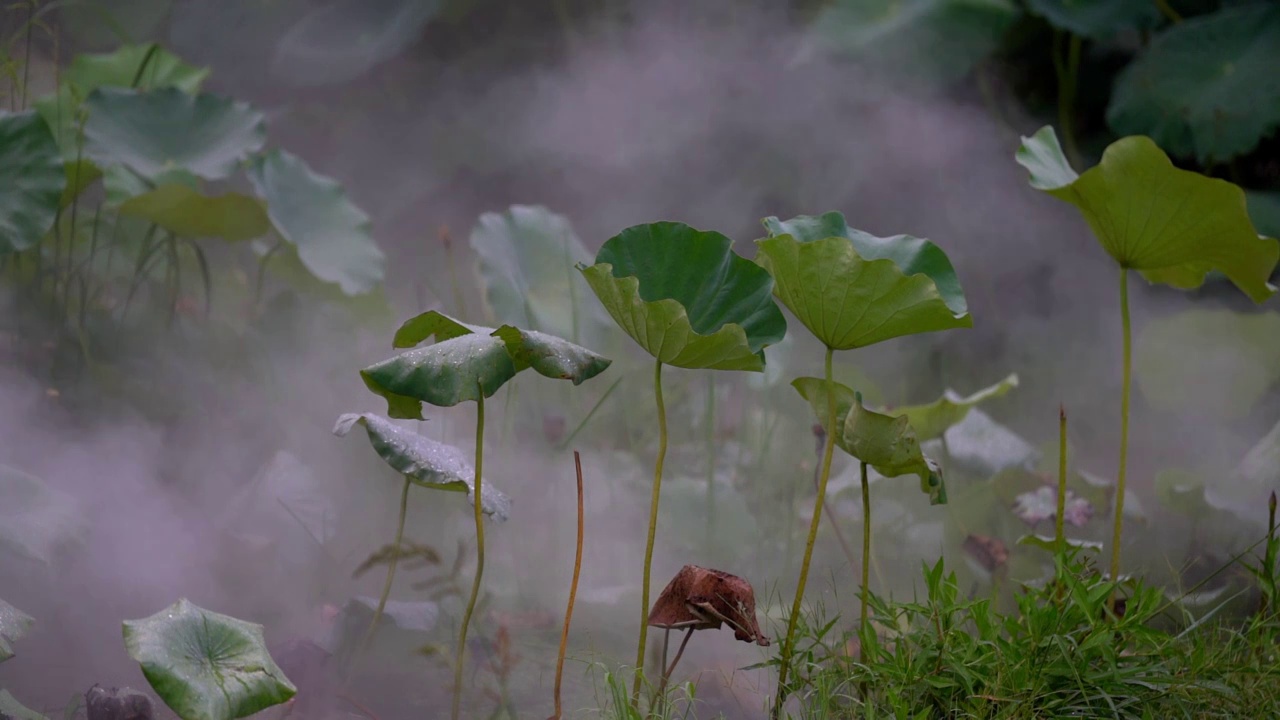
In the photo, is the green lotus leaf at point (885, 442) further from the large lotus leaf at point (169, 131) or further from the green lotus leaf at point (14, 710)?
the large lotus leaf at point (169, 131)

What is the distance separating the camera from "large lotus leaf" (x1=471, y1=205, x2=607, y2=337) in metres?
1.98

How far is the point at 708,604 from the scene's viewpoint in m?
1.01

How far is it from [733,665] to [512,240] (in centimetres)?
104

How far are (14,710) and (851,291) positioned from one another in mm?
989

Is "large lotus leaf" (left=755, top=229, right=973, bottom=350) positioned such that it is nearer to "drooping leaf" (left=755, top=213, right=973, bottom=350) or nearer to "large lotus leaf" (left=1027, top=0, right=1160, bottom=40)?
"drooping leaf" (left=755, top=213, right=973, bottom=350)

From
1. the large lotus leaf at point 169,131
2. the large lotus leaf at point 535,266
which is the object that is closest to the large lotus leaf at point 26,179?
the large lotus leaf at point 169,131

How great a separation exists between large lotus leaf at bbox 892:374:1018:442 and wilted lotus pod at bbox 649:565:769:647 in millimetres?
643

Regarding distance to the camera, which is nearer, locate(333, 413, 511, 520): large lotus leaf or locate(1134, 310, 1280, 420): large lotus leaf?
locate(333, 413, 511, 520): large lotus leaf

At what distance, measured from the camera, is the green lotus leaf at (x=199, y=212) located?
1.84 metres

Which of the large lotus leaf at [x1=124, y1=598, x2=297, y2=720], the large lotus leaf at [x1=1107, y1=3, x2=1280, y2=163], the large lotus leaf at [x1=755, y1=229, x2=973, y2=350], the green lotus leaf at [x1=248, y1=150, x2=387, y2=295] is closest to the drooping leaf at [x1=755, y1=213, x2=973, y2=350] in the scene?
the large lotus leaf at [x1=755, y1=229, x2=973, y2=350]

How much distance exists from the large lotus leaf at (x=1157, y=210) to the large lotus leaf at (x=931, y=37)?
77.6 inches

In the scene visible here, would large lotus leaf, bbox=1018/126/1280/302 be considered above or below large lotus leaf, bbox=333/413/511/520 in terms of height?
below

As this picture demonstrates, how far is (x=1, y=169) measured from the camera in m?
1.64

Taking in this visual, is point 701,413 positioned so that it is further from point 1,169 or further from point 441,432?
point 1,169
